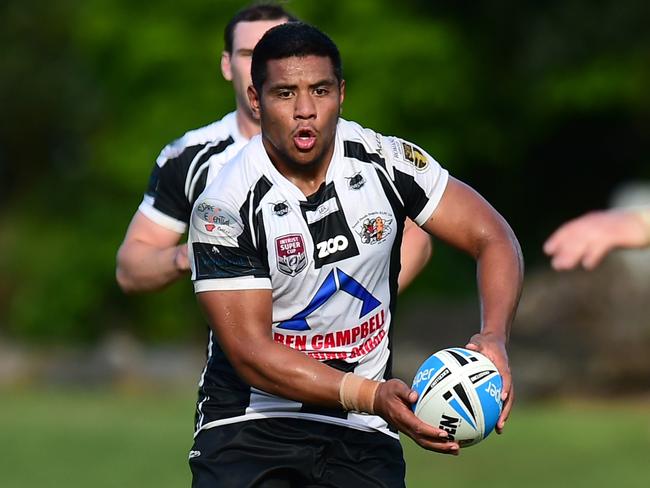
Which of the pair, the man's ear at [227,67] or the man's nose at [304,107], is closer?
the man's nose at [304,107]

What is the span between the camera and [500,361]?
5.47m

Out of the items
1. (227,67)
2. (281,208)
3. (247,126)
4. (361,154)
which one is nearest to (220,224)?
(281,208)

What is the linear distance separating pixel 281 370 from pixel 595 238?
51.0 inches

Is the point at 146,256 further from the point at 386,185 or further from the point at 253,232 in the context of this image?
the point at 386,185

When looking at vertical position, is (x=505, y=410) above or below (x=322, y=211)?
below

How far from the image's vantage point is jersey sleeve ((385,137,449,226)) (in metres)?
5.82

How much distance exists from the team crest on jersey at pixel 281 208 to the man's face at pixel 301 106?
6.9 inches

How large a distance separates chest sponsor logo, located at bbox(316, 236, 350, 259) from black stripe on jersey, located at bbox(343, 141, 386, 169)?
1.13 feet

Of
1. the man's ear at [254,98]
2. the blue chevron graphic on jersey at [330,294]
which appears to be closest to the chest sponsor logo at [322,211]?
the blue chevron graphic on jersey at [330,294]

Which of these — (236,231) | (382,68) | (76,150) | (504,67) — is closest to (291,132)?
(236,231)

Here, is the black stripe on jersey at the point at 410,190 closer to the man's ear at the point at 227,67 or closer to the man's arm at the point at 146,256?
the man's arm at the point at 146,256

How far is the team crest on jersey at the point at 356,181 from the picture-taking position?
5.79 meters

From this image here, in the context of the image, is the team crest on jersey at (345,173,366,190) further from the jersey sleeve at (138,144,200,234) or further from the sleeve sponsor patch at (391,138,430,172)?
the jersey sleeve at (138,144,200,234)

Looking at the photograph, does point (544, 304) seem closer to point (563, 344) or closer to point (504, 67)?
point (563, 344)
